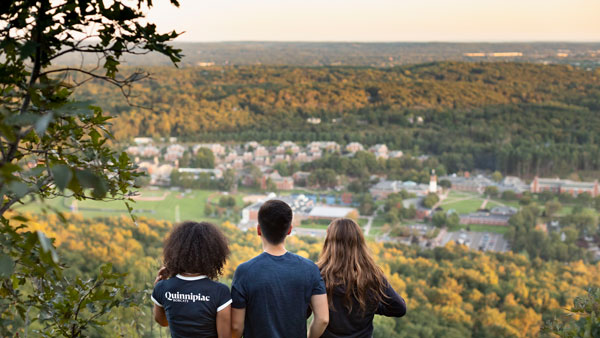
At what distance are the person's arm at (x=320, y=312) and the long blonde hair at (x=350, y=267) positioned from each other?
0.11 metres

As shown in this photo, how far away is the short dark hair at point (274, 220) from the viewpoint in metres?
1.73

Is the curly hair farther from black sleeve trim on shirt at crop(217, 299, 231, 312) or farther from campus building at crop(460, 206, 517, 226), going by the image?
campus building at crop(460, 206, 517, 226)

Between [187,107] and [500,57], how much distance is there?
19317mm

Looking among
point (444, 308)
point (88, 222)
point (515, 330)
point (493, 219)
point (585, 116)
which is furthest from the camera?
point (585, 116)

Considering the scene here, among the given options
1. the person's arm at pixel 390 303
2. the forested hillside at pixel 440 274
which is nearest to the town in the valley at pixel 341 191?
the forested hillside at pixel 440 274

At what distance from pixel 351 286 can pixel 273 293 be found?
31cm

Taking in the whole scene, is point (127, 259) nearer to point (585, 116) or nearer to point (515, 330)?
point (515, 330)

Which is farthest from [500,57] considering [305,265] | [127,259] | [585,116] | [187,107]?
[305,265]

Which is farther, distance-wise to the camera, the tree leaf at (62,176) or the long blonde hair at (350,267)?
the long blonde hair at (350,267)

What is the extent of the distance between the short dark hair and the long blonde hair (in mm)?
245

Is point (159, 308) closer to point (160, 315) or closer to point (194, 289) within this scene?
point (160, 315)

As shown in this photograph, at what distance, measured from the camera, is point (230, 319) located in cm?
173

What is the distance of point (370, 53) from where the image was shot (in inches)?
1497

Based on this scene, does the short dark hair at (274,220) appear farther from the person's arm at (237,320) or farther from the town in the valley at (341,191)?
the town in the valley at (341,191)
